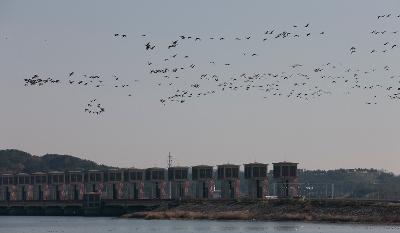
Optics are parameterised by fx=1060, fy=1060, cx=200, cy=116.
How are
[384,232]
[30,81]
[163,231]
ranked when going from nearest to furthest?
[30,81] → [384,232] → [163,231]

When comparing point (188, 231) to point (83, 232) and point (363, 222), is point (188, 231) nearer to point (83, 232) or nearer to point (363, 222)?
point (83, 232)

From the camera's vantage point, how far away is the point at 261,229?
161875 mm

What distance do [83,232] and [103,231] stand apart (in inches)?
122

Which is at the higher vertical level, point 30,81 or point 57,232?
point 30,81

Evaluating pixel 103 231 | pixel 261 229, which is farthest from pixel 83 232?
pixel 261 229

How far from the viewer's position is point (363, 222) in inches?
7475

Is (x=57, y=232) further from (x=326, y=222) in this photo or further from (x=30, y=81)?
(x=30, y=81)

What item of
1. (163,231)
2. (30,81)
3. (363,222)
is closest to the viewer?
(30,81)

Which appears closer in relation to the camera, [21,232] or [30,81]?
[30,81]

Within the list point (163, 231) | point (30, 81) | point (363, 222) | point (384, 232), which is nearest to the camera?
point (30, 81)

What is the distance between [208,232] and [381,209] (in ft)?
175

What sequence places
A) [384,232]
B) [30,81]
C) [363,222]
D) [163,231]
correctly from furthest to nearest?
1. [363,222]
2. [163,231]
3. [384,232]
4. [30,81]

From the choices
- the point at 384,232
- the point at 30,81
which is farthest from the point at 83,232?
the point at 30,81

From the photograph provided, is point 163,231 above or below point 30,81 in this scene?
below
